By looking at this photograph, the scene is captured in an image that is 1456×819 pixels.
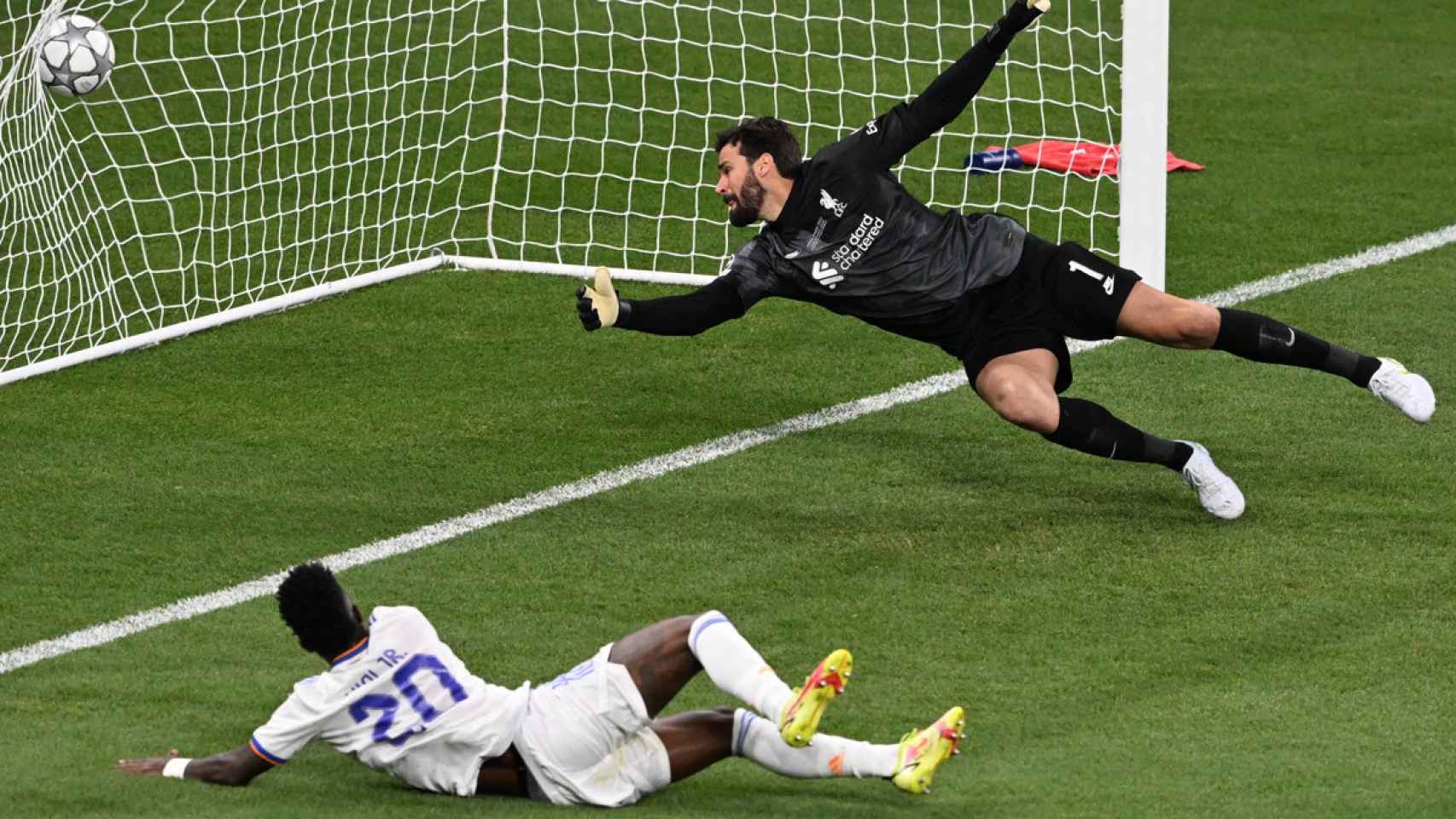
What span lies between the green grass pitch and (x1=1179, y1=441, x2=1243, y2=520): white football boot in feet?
0.19

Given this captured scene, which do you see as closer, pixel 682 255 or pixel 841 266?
pixel 841 266

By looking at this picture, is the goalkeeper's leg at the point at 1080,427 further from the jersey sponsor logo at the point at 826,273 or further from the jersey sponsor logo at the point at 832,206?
the jersey sponsor logo at the point at 832,206

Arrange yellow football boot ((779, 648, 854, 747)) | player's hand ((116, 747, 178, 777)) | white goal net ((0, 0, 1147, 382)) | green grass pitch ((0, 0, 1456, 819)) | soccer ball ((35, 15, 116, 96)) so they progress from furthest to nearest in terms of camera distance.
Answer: white goal net ((0, 0, 1147, 382)), soccer ball ((35, 15, 116, 96)), green grass pitch ((0, 0, 1456, 819)), player's hand ((116, 747, 178, 777)), yellow football boot ((779, 648, 854, 747))

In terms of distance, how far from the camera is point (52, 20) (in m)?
10.6

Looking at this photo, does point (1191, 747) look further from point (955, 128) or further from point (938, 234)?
point (955, 128)

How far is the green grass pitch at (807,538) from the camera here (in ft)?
22.2

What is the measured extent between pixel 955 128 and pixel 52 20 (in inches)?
205

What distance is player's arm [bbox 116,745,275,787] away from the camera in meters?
6.39

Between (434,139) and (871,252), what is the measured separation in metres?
5.19

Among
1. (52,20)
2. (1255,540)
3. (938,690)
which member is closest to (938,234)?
(1255,540)

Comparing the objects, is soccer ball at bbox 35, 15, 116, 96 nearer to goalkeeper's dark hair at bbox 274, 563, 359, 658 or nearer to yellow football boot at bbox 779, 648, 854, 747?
goalkeeper's dark hair at bbox 274, 563, 359, 658

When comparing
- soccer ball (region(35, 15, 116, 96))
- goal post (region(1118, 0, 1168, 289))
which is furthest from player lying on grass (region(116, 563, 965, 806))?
soccer ball (region(35, 15, 116, 96))

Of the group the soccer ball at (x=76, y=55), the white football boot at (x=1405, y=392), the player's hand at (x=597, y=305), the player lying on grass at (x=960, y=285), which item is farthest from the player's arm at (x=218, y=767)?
the soccer ball at (x=76, y=55)

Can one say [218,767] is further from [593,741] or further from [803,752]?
[803,752]
